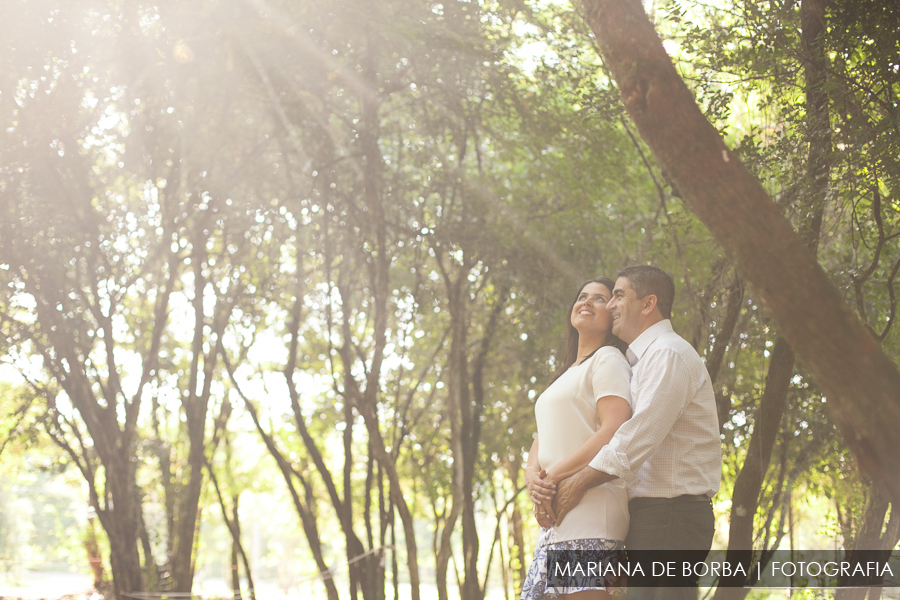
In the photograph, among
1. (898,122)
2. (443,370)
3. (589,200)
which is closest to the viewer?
(898,122)

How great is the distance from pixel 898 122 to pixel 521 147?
A: 420cm

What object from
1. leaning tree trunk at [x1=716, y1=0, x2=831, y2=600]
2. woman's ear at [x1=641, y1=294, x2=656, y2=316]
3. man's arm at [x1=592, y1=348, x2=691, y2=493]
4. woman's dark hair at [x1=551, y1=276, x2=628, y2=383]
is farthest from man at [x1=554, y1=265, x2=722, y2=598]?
leaning tree trunk at [x1=716, y1=0, x2=831, y2=600]

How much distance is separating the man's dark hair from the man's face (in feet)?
0.07

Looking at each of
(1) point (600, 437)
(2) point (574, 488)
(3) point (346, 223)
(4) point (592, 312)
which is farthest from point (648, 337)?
(3) point (346, 223)

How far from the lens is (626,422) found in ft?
6.14

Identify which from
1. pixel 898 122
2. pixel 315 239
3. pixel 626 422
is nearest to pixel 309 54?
pixel 315 239

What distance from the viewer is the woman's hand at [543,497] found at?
201 cm

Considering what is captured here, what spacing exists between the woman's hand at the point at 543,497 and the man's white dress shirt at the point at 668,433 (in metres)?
0.20

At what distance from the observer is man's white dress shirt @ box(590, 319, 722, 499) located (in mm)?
1857

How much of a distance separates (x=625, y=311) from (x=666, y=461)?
0.50 metres

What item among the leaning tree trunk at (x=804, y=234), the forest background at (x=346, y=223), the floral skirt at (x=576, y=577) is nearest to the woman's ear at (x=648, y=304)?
the floral skirt at (x=576, y=577)

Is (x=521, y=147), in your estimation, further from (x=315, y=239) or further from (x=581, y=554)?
(x=581, y=554)

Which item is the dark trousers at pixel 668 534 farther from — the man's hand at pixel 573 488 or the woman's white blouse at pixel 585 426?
the man's hand at pixel 573 488

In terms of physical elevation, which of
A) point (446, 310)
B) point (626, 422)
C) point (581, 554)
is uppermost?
point (446, 310)
